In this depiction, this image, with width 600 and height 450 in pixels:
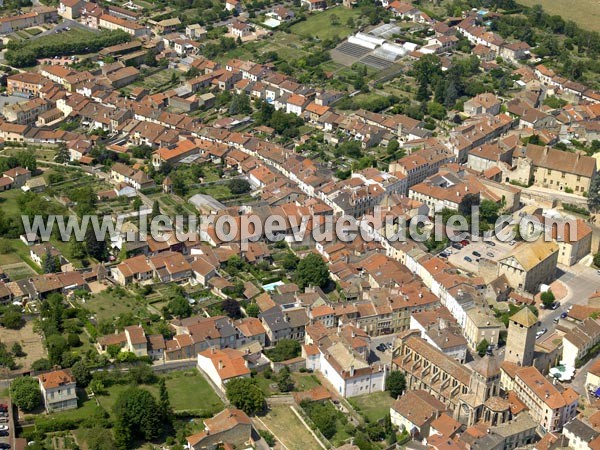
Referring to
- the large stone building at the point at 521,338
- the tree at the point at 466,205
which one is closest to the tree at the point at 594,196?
the tree at the point at 466,205

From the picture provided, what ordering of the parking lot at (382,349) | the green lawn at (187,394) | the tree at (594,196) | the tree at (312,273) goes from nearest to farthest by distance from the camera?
1. the green lawn at (187,394)
2. the parking lot at (382,349)
3. the tree at (312,273)
4. the tree at (594,196)

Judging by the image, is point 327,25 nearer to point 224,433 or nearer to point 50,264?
point 50,264

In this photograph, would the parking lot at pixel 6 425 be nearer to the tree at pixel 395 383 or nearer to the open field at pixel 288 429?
the open field at pixel 288 429

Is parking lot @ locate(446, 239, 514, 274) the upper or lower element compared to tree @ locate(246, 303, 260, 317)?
lower

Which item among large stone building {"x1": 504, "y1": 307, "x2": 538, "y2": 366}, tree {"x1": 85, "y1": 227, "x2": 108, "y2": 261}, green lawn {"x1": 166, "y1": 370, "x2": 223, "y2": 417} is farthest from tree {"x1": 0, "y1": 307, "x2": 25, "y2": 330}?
large stone building {"x1": 504, "y1": 307, "x2": 538, "y2": 366}

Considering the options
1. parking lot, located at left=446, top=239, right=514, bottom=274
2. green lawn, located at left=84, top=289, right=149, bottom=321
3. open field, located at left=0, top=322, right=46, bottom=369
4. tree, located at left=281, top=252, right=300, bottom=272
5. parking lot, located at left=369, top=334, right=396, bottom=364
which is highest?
open field, located at left=0, top=322, right=46, bottom=369

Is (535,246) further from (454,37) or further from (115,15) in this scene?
(115,15)

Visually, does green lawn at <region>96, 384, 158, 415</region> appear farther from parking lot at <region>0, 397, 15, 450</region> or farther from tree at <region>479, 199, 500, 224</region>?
tree at <region>479, 199, 500, 224</region>
